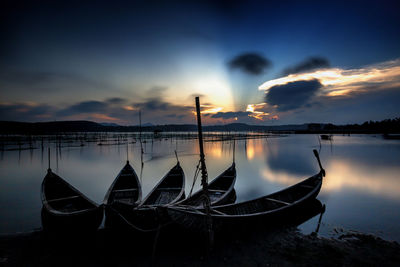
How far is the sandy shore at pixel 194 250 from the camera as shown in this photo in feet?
17.6

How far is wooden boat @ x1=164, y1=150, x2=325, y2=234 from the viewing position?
5.71 meters

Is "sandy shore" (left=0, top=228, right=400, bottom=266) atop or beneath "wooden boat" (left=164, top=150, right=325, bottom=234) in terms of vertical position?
beneath

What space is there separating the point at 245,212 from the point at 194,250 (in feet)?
9.31

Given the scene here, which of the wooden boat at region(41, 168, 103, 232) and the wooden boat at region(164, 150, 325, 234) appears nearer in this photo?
the wooden boat at region(164, 150, 325, 234)

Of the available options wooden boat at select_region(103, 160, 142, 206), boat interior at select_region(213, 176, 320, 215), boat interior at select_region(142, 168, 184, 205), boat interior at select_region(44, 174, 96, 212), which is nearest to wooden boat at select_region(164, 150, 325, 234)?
boat interior at select_region(213, 176, 320, 215)

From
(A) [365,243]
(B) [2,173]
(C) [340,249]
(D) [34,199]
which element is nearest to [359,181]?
(A) [365,243]

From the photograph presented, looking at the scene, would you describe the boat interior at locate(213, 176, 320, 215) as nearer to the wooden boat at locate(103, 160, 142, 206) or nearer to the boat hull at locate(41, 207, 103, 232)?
the boat hull at locate(41, 207, 103, 232)

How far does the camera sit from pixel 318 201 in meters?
10.9

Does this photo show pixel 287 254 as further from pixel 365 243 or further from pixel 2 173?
pixel 2 173

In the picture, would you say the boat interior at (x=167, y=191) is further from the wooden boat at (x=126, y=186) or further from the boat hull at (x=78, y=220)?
the boat hull at (x=78, y=220)

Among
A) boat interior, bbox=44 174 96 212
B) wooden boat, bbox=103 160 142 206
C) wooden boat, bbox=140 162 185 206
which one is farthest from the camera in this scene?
wooden boat, bbox=103 160 142 206

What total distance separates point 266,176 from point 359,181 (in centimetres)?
766

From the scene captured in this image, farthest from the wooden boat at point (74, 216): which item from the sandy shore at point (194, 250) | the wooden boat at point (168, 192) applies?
the wooden boat at point (168, 192)

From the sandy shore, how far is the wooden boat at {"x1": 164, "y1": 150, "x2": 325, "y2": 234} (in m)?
0.64
